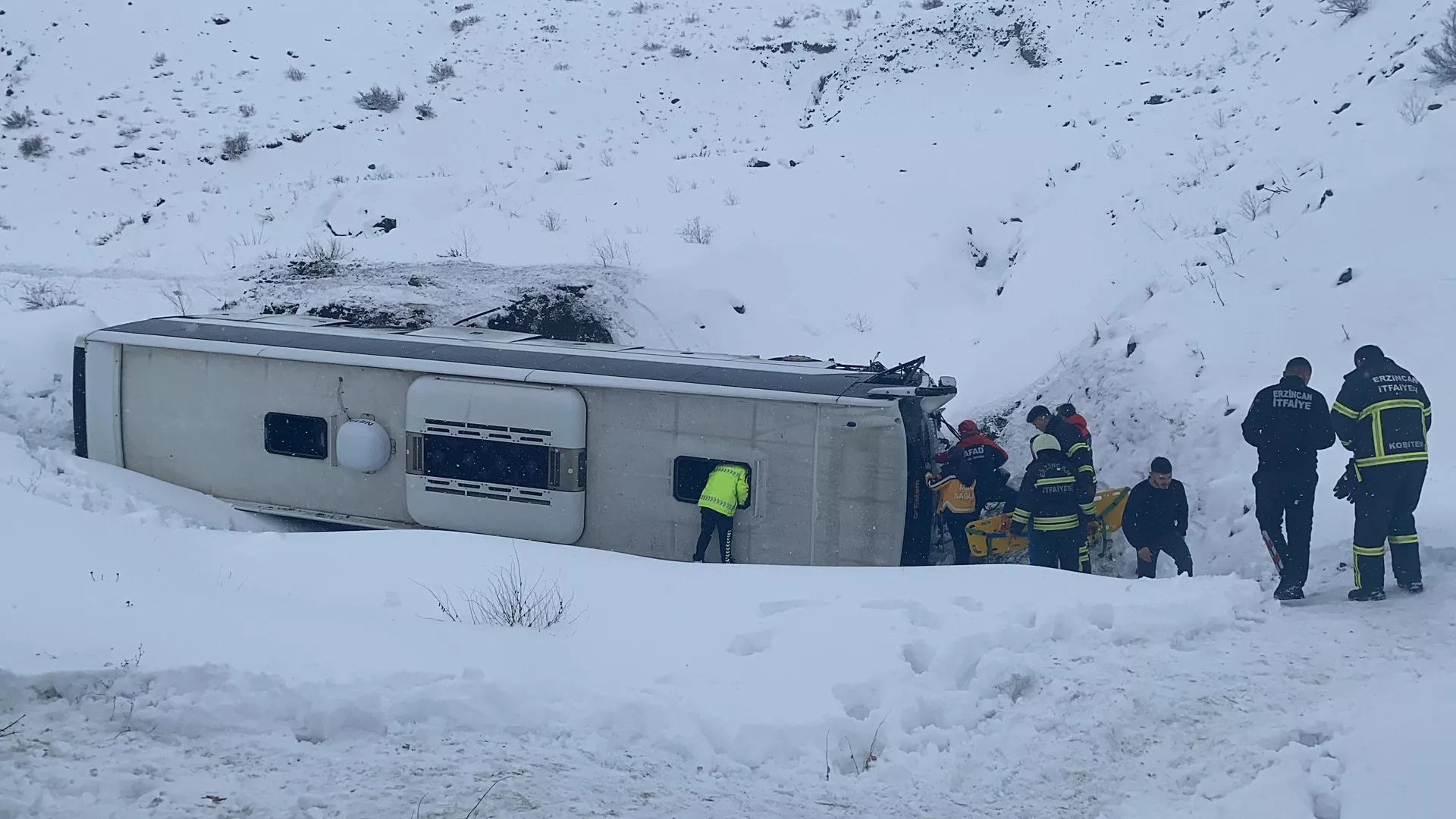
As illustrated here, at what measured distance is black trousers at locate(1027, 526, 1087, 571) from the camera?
872cm

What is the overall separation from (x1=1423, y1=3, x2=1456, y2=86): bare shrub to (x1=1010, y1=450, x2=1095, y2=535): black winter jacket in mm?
8997

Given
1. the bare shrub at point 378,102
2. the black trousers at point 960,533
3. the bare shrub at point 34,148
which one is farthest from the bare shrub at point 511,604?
the bare shrub at point 34,148

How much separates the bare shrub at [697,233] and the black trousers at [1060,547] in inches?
365

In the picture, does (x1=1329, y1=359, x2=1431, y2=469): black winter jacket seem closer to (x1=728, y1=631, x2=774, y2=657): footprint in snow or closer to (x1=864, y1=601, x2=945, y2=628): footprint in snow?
(x1=864, y1=601, x2=945, y2=628): footprint in snow

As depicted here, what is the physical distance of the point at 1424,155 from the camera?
12062 mm

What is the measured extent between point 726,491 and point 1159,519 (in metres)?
3.51

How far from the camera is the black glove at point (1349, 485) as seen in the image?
720 cm

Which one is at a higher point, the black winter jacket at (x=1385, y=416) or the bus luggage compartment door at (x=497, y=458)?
the black winter jacket at (x=1385, y=416)

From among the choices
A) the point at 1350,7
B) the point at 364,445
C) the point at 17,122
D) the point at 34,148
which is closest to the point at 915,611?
the point at 364,445

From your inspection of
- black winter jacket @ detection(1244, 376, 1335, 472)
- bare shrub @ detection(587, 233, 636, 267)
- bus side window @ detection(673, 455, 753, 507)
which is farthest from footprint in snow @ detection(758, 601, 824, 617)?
bare shrub @ detection(587, 233, 636, 267)

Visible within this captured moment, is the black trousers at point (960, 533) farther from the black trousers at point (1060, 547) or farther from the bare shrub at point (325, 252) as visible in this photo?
the bare shrub at point (325, 252)

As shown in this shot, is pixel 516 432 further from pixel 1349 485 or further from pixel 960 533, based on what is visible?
pixel 1349 485

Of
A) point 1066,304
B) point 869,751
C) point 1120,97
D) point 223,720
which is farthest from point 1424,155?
point 223,720

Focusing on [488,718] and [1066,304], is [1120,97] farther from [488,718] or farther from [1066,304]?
[488,718]
